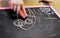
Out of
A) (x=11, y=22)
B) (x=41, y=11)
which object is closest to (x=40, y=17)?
(x=41, y=11)

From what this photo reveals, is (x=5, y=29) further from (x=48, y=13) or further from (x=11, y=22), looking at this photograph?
(x=48, y=13)

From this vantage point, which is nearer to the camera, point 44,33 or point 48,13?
point 44,33

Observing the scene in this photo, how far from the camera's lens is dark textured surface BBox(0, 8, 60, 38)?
0.76 meters

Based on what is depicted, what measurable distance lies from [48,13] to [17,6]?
0.64 feet

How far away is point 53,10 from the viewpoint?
93cm

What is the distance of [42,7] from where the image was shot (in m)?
0.94

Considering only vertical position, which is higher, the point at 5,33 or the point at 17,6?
the point at 17,6

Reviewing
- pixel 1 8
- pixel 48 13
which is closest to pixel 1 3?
pixel 1 8

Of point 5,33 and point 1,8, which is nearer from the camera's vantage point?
point 5,33

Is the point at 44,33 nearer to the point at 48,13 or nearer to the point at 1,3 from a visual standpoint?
the point at 48,13

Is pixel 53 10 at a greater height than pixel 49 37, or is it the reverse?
pixel 53 10

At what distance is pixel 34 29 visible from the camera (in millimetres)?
799

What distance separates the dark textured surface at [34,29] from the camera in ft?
2.50

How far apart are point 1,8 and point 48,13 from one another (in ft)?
0.93
